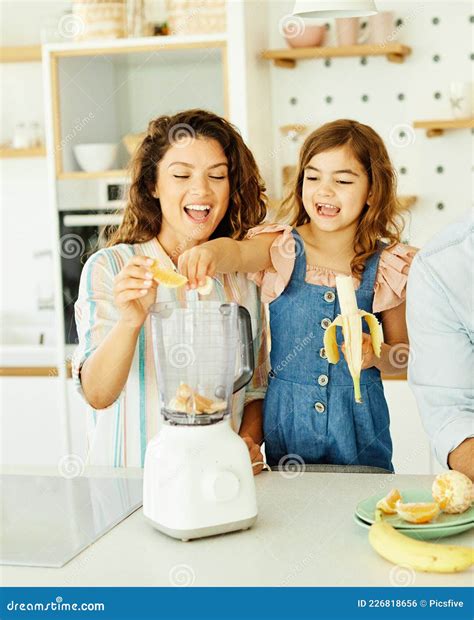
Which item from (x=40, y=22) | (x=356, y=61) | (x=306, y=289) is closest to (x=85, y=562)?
(x=306, y=289)

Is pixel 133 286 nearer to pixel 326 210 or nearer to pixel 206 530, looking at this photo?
pixel 206 530

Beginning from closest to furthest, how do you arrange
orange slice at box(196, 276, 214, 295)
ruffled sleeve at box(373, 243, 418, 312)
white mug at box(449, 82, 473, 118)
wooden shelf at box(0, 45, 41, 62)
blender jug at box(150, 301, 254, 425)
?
blender jug at box(150, 301, 254, 425), orange slice at box(196, 276, 214, 295), ruffled sleeve at box(373, 243, 418, 312), white mug at box(449, 82, 473, 118), wooden shelf at box(0, 45, 41, 62)

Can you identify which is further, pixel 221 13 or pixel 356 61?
pixel 356 61

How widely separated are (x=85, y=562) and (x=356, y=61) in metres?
2.56

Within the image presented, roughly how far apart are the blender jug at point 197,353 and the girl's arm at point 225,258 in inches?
6.5

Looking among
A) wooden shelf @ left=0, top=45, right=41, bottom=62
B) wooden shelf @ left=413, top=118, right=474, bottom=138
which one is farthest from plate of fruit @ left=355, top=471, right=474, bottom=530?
wooden shelf @ left=0, top=45, right=41, bottom=62

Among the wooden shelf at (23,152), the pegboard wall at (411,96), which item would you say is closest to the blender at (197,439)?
the pegboard wall at (411,96)

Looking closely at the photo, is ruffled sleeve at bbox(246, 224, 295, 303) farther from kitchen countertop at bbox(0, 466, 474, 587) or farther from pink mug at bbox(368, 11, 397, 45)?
pink mug at bbox(368, 11, 397, 45)

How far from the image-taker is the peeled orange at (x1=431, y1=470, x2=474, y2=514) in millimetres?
1262

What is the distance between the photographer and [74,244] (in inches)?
131

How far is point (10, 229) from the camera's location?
3.77 meters

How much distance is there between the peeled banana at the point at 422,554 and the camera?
1.12 metres

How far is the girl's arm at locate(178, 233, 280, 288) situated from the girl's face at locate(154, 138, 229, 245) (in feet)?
0.21
